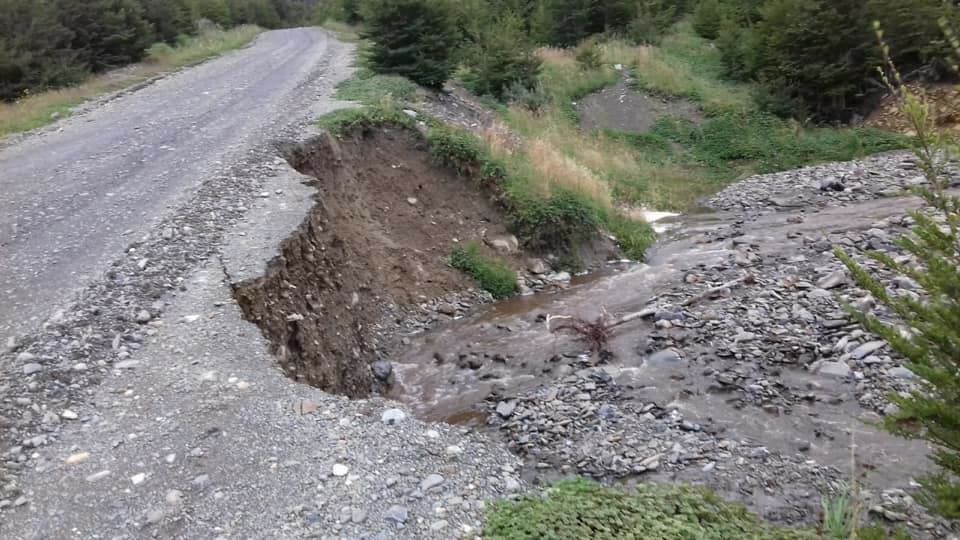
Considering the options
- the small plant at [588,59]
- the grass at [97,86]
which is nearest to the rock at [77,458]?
the grass at [97,86]

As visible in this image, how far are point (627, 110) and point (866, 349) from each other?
16155 millimetres

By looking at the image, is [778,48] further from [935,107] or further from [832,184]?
[832,184]

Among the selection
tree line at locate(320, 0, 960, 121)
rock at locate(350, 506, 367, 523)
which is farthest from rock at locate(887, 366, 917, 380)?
tree line at locate(320, 0, 960, 121)

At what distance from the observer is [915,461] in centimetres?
532

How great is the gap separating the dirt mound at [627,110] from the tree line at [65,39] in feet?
47.3

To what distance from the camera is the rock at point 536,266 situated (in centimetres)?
1145

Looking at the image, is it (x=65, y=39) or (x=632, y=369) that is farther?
(x=65, y=39)

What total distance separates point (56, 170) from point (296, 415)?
760 cm

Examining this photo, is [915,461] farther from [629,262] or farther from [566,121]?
[566,121]

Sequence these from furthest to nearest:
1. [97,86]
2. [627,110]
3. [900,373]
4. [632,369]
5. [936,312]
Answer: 1. [627,110]
2. [97,86]
3. [632,369]
4. [900,373]
5. [936,312]

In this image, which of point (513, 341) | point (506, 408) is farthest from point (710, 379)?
point (513, 341)

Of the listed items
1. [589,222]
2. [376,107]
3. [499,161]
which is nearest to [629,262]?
[589,222]

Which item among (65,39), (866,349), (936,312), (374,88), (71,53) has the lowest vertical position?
(866,349)

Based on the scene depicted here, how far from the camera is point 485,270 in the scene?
11.0 metres
